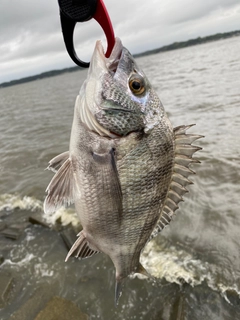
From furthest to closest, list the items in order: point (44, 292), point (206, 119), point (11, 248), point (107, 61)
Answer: point (206, 119) < point (11, 248) < point (44, 292) < point (107, 61)

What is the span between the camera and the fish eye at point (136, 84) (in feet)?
6.50

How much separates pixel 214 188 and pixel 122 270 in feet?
18.3

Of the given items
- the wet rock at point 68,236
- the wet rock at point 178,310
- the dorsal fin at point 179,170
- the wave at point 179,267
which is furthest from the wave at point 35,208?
the dorsal fin at point 179,170

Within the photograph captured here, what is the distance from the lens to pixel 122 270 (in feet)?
7.85

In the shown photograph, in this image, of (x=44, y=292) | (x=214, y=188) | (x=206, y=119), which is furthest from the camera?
(x=206, y=119)

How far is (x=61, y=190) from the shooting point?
7.29 ft

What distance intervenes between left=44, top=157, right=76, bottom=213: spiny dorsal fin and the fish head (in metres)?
0.45

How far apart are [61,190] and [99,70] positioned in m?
0.98

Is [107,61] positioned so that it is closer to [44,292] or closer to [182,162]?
[182,162]

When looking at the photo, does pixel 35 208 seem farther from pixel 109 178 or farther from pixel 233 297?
pixel 109 178

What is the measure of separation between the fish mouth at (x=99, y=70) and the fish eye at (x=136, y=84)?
144 mm

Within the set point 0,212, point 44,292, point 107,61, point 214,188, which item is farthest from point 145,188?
point 0,212

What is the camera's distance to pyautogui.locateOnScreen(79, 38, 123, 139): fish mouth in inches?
74.9

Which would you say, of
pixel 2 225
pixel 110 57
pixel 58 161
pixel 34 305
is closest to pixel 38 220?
pixel 2 225
